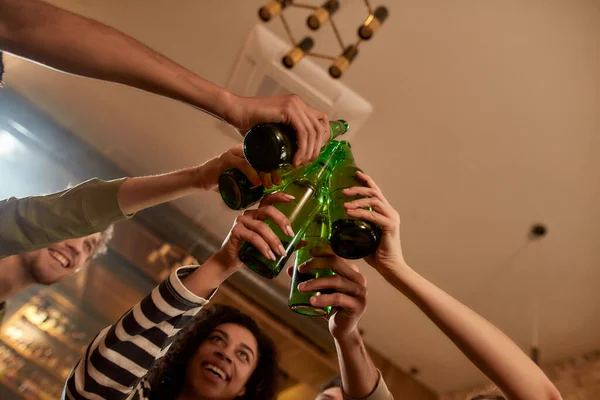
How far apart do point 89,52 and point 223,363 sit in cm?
54

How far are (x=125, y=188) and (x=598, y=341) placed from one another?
1.82 meters

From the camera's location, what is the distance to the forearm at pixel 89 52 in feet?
1.36

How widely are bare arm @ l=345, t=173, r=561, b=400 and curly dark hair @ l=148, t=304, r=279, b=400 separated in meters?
0.43

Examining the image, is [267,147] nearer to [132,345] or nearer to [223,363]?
[132,345]

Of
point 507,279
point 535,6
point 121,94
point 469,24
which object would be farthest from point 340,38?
point 507,279

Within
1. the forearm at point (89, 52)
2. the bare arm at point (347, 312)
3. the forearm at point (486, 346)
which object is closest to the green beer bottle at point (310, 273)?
the bare arm at point (347, 312)

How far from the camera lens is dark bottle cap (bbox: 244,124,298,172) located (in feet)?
1.43

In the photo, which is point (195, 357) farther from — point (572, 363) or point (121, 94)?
point (572, 363)

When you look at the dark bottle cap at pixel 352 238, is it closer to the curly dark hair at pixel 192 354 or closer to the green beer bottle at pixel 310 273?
the green beer bottle at pixel 310 273

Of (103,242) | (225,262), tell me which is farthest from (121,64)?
(103,242)

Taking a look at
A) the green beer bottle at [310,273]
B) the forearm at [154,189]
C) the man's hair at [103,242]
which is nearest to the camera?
the green beer bottle at [310,273]

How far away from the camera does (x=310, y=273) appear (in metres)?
0.53

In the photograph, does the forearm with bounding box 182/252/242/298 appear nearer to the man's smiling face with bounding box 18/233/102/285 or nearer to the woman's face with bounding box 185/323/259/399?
the woman's face with bounding box 185/323/259/399

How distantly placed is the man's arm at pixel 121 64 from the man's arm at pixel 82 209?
0.21 metres
